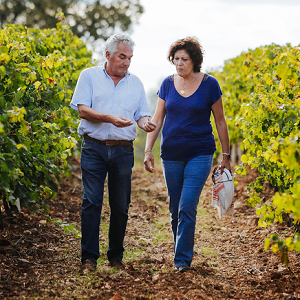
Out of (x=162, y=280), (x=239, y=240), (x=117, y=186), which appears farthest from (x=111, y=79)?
(x=239, y=240)

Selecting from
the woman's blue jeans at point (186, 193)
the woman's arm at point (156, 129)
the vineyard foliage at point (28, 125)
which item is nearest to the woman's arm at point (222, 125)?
the woman's blue jeans at point (186, 193)

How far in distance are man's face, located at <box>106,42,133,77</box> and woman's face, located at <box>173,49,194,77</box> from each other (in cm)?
46

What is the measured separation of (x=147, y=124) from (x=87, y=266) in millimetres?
1346

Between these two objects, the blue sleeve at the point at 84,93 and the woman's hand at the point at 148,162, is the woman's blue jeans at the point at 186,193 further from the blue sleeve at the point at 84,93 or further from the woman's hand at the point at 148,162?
the blue sleeve at the point at 84,93

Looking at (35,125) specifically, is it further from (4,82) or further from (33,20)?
(33,20)

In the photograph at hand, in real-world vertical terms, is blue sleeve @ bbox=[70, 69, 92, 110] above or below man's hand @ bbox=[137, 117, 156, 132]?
above

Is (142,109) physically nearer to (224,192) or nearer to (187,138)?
(187,138)

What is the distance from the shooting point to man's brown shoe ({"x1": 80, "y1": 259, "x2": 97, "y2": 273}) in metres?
3.54

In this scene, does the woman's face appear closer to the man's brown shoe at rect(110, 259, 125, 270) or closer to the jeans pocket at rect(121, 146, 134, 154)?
the jeans pocket at rect(121, 146, 134, 154)

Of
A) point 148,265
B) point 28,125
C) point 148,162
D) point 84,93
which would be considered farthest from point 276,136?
point 28,125

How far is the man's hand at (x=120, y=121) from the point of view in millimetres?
3420

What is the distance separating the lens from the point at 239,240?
5.18 m

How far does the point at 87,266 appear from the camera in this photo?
3566 millimetres

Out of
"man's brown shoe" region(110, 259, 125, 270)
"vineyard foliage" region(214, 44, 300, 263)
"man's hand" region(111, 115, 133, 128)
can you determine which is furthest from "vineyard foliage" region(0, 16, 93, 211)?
"vineyard foliage" region(214, 44, 300, 263)
